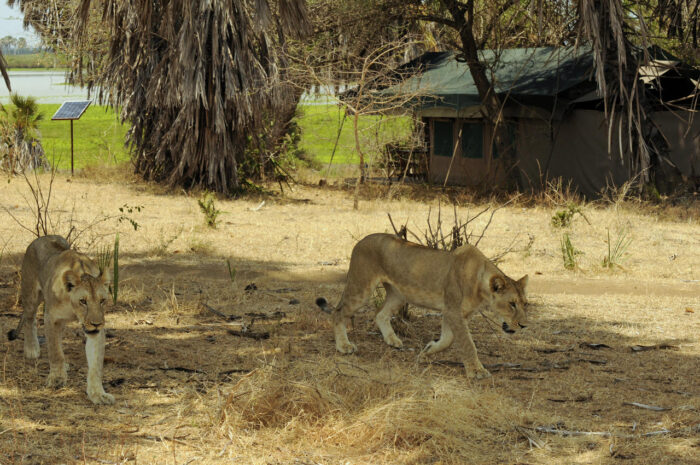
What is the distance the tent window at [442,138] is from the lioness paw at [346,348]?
54.0ft

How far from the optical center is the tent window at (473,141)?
2155 cm

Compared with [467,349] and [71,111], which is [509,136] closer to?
[71,111]

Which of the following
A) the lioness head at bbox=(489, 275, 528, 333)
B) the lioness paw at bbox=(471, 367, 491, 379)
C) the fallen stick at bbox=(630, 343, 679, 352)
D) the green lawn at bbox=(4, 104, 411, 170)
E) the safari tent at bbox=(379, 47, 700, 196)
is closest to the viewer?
the lioness head at bbox=(489, 275, 528, 333)

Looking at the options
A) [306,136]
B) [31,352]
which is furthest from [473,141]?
[306,136]

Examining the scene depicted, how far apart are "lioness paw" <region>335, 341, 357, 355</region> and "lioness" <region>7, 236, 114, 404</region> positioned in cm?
203

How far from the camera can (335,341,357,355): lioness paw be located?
6734mm

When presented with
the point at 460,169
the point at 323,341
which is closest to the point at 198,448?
the point at 323,341

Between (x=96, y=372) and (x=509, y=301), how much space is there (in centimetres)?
276

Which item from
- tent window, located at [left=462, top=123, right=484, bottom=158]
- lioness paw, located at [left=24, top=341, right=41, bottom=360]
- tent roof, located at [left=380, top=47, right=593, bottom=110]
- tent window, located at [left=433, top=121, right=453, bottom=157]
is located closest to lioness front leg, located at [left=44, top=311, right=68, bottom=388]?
lioness paw, located at [left=24, top=341, right=41, bottom=360]

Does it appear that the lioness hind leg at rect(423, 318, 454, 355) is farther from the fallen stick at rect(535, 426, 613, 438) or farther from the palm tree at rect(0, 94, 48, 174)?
the palm tree at rect(0, 94, 48, 174)

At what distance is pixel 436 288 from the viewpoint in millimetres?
6297

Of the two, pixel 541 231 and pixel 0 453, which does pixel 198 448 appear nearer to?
pixel 0 453

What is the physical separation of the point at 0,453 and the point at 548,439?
9.78 feet

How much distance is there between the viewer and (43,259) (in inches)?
228
